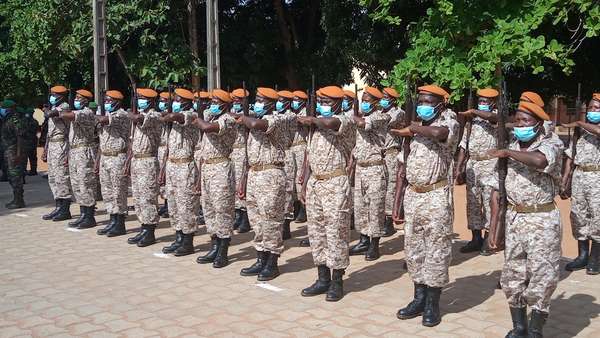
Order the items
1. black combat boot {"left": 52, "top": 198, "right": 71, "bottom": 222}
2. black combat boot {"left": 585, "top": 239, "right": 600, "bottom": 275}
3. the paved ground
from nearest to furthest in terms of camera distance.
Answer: the paved ground
black combat boot {"left": 585, "top": 239, "right": 600, "bottom": 275}
black combat boot {"left": 52, "top": 198, "right": 71, "bottom": 222}

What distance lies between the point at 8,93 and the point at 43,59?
6.80 meters

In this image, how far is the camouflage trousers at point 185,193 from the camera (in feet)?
26.3

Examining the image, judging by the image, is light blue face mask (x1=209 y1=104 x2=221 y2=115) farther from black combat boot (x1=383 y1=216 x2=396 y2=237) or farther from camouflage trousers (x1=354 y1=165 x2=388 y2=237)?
black combat boot (x1=383 y1=216 x2=396 y2=237)

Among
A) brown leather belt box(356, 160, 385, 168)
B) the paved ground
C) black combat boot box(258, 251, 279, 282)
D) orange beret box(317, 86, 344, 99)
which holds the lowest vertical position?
the paved ground

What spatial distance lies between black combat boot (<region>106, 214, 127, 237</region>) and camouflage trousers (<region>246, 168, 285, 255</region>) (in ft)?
10.2

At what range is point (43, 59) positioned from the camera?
1802 centimetres

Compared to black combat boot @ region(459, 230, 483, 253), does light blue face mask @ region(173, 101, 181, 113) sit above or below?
above

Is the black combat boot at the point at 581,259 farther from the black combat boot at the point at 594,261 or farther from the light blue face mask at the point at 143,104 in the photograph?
the light blue face mask at the point at 143,104

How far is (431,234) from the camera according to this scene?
18.4 ft

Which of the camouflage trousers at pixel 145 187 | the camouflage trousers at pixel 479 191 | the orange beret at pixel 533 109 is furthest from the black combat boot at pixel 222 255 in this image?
the orange beret at pixel 533 109

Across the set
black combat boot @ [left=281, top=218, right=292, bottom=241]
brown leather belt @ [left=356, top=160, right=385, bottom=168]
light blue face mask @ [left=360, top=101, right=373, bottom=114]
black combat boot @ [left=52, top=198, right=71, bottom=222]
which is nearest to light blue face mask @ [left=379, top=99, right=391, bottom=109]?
light blue face mask @ [left=360, top=101, right=373, bottom=114]

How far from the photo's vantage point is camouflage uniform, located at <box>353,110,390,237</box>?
8.02 m

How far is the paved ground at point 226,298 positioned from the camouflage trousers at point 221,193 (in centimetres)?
52

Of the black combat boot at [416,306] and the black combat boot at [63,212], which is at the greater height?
the black combat boot at [63,212]
